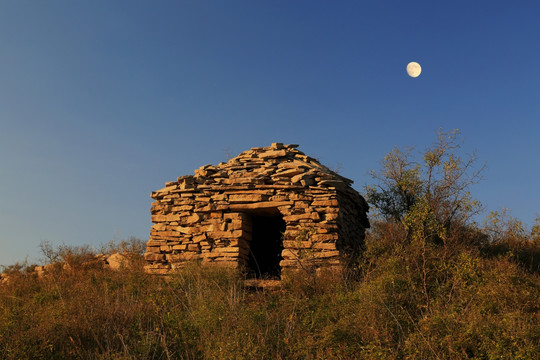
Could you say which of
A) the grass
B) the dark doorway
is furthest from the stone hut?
the dark doorway

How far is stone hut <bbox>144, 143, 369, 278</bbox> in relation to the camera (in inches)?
372

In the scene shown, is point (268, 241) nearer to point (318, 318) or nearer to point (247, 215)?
point (247, 215)

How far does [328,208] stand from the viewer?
9.68m

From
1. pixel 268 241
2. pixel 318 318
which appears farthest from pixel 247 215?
pixel 318 318

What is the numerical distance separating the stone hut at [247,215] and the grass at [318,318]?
67 centimetres

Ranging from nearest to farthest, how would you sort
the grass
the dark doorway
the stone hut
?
the grass < the stone hut < the dark doorway

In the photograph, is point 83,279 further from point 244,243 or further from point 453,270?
point 453,270

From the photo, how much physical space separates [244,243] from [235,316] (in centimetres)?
363

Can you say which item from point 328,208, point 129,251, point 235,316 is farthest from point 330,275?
point 129,251

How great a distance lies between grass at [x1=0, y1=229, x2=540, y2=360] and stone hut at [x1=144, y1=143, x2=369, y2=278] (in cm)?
67

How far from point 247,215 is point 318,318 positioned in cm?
387

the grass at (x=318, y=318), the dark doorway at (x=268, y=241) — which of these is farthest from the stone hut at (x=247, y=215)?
the dark doorway at (x=268, y=241)

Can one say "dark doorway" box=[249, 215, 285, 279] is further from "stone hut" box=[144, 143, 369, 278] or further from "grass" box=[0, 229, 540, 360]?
"grass" box=[0, 229, 540, 360]

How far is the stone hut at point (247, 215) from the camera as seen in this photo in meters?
9.46
